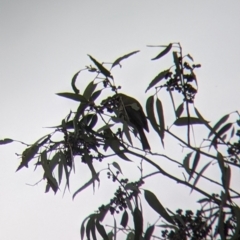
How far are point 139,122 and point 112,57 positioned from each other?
2.09ft

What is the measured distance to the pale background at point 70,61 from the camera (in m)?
1.57

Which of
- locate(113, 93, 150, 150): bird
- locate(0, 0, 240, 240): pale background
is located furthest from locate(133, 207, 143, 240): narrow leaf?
locate(0, 0, 240, 240): pale background

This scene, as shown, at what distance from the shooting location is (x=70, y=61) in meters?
1.75

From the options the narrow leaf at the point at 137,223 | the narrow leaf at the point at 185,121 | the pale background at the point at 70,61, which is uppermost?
the pale background at the point at 70,61

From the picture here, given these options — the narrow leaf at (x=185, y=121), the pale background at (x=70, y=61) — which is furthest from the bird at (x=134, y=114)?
the pale background at (x=70, y=61)

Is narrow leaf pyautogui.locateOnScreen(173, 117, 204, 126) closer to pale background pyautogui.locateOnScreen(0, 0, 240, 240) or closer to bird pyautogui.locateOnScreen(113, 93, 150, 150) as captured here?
bird pyautogui.locateOnScreen(113, 93, 150, 150)

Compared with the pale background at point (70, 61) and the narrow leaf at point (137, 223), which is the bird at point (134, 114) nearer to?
the narrow leaf at point (137, 223)

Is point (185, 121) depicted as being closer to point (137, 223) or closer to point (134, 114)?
point (134, 114)

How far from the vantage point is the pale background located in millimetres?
1570

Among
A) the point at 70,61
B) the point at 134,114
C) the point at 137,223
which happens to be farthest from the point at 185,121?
the point at 70,61

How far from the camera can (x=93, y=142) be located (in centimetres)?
105

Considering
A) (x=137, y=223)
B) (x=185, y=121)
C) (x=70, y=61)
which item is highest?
(x=70, y=61)

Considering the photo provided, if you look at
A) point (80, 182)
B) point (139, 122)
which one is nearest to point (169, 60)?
point (80, 182)

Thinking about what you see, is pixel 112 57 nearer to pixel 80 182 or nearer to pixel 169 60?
pixel 169 60
